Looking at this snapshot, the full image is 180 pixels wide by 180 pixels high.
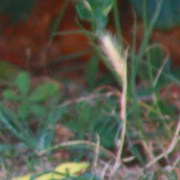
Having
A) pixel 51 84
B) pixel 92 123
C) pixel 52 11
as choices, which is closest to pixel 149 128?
pixel 92 123

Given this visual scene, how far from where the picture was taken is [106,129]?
46.9 inches

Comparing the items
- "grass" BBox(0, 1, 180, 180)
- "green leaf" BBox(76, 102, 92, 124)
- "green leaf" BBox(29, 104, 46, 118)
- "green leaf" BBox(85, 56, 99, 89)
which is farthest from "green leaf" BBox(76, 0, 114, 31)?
"green leaf" BBox(85, 56, 99, 89)

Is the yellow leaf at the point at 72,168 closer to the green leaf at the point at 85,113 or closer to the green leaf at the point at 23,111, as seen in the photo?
the green leaf at the point at 85,113

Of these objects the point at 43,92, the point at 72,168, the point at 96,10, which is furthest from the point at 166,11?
the point at 72,168

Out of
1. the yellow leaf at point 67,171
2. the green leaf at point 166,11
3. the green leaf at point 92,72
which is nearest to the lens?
the yellow leaf at point 67,171

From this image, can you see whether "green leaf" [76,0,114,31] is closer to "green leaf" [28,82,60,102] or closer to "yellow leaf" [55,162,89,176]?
"yellow leaf" [55,162,89,176]

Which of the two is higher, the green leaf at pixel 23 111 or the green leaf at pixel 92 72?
the green leaf at pixel 23 111

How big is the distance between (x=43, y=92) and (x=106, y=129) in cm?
29

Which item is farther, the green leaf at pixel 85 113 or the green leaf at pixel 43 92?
the green leaf at pixel 43 92

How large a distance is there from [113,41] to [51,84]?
59 cm

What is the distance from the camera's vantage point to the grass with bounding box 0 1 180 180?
890mm

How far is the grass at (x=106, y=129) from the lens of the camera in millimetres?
890

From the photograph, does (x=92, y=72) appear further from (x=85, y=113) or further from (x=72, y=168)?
(x=72, y=168)

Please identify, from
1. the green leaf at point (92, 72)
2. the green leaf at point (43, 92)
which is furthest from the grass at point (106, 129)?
the green leaf at point (92, 72)
